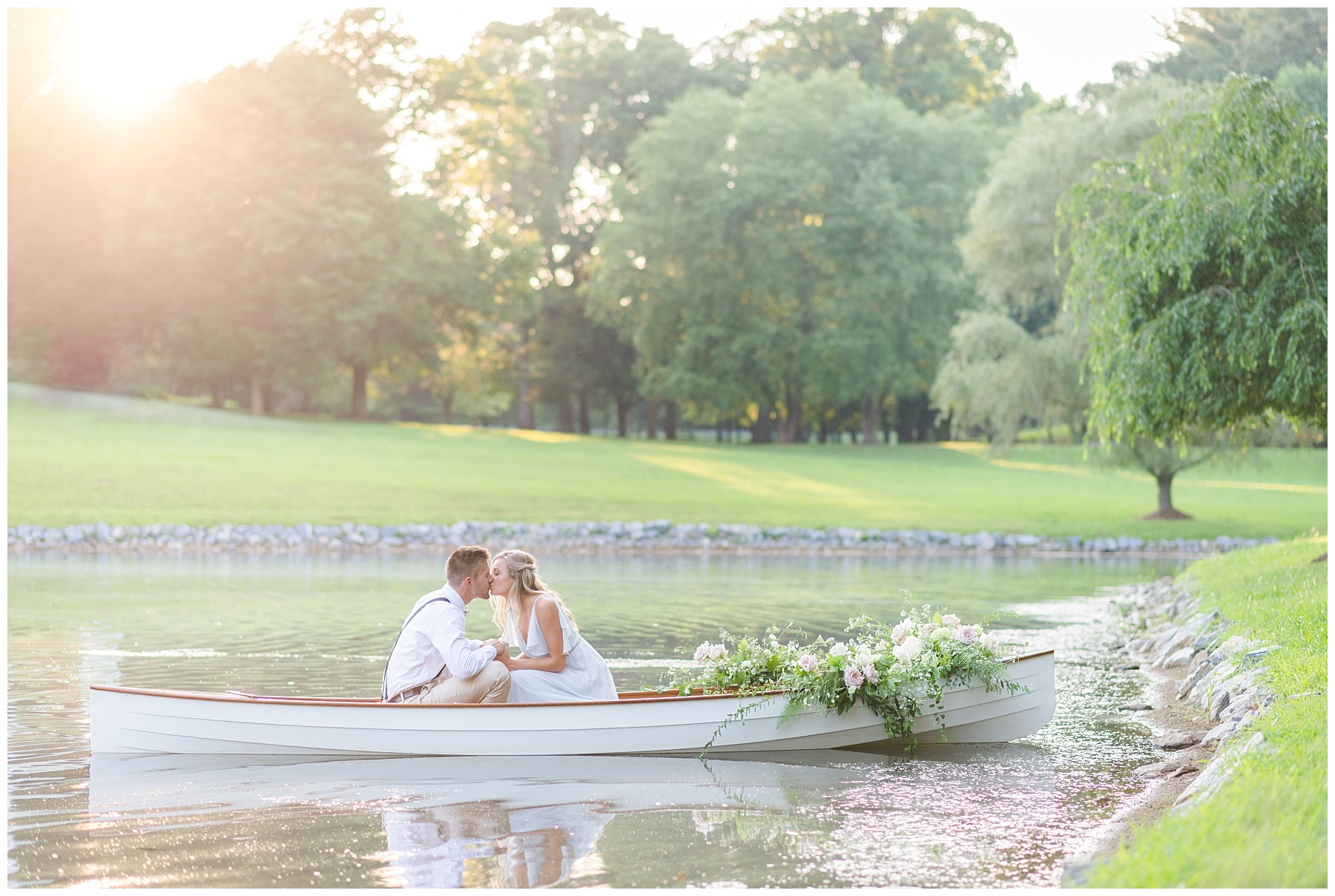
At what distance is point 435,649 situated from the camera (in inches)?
352

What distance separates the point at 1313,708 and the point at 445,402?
73.9 metres

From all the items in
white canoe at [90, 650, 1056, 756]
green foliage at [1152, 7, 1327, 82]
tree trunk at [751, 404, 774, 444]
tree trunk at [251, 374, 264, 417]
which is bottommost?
white canoe at [90, 650, 1056, 756]

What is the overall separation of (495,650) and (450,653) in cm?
30

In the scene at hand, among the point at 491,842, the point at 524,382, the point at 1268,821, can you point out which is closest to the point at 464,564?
the point at 491,842

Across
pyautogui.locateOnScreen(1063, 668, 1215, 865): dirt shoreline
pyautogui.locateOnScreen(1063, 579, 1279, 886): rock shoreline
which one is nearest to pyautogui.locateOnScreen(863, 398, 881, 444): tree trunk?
pyautogui.locateOnScreen(1063, 579, 1279, 886): rock shoreline

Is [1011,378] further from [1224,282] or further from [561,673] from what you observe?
[561,673]

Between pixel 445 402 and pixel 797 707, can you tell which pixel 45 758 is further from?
pixel 445 402

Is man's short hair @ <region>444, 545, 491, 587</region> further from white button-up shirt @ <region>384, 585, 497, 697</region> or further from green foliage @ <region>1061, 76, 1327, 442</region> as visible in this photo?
green foliage @ <region>1061, 76, 1327, 442</region>

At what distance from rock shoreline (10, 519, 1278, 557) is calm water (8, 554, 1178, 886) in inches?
470

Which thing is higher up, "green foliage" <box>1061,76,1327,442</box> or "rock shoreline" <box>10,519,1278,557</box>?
"green foliage" <box>1061,76,1327,442</box>

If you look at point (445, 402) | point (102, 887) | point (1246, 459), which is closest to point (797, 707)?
point (102, 887)

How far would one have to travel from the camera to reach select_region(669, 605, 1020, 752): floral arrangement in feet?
29.1

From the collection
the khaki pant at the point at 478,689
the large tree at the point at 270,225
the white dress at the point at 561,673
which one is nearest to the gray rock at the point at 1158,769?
the white dress at the point at 561,673

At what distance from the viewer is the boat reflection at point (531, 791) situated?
21.6 feet
